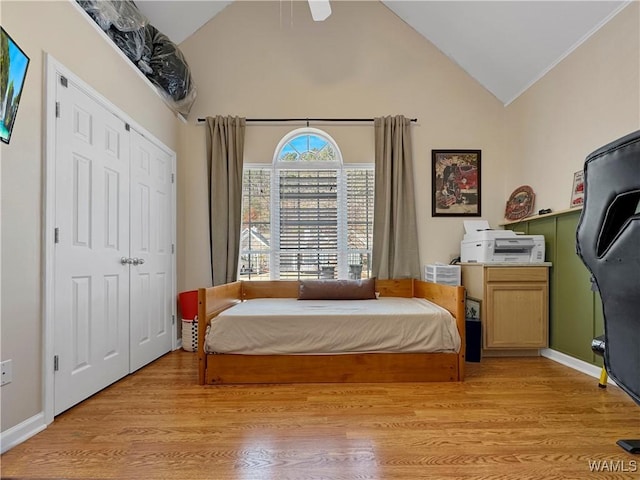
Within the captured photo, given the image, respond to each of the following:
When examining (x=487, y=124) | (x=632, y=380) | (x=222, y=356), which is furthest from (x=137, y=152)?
(x=487, y=124)

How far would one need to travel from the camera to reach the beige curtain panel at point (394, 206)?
3545 mm

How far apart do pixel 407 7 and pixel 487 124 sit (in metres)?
1.41

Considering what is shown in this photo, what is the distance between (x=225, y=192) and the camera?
3.56m

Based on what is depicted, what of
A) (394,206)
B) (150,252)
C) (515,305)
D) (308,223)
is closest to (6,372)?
(150,252)

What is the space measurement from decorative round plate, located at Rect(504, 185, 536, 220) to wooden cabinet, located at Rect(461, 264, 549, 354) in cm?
64

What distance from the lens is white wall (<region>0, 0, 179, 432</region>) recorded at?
1.59 meters

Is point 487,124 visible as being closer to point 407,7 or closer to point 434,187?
point 434,187

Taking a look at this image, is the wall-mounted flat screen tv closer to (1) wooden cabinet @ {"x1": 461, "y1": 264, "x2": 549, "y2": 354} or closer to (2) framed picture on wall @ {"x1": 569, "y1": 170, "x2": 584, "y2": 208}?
(1) wooden cabinet @ {"x1": 461, "y1": 264, "x2": 549, "y2": 354}

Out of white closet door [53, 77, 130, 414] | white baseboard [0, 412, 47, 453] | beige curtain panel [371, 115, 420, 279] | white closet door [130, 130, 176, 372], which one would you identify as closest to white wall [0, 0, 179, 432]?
white baseboard [0, 412, 47, 453]

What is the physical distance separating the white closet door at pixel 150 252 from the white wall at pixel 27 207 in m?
0.87

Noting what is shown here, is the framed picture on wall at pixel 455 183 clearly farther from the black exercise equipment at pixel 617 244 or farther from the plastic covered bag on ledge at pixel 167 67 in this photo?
the black exercise equipment at pixel 617 244

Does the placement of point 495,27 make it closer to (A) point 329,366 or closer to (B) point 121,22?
(B) point 121,22

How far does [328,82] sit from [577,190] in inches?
96.8

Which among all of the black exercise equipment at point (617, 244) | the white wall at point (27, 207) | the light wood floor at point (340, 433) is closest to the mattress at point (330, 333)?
the light wood floor at point (340, 433)
